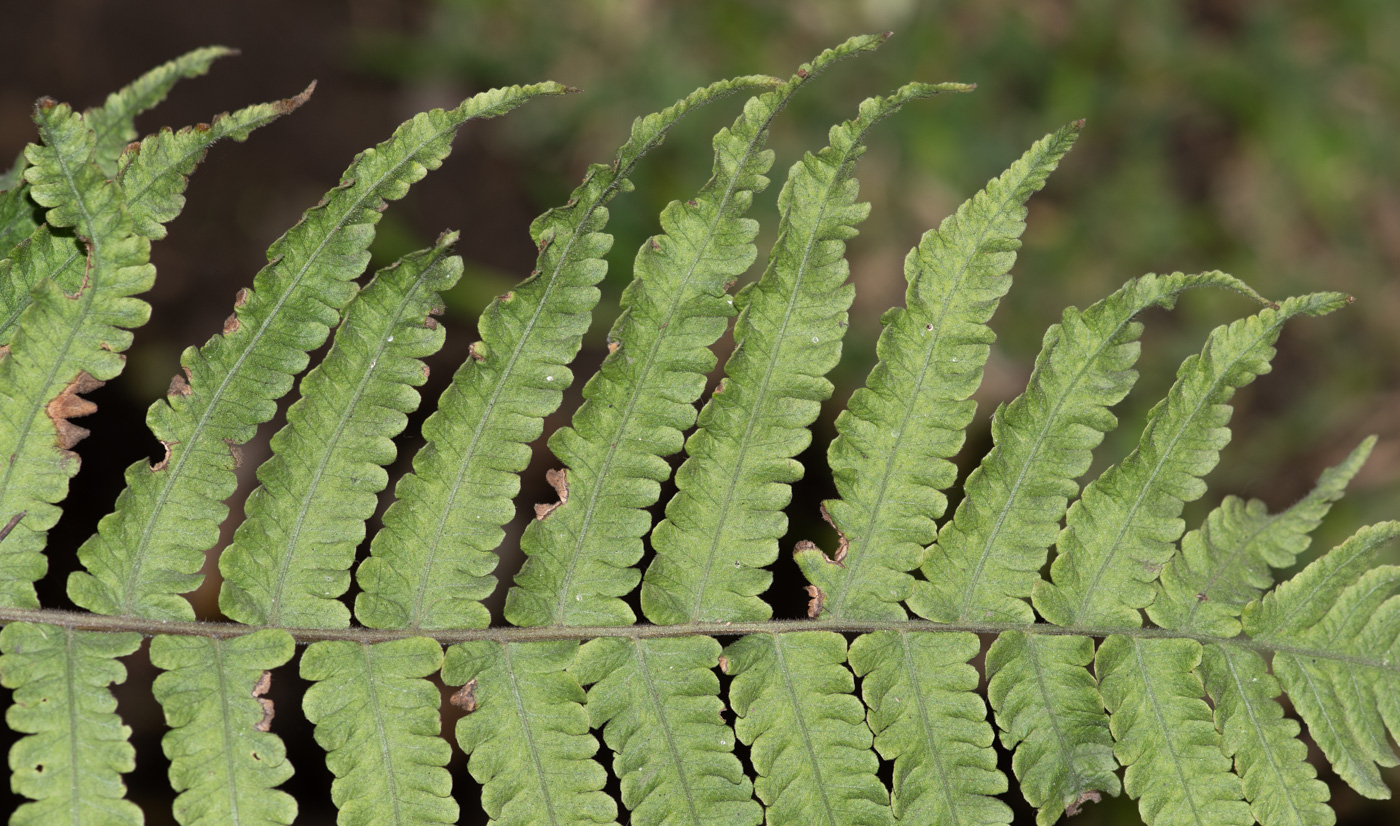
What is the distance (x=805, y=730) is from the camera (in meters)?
1.78

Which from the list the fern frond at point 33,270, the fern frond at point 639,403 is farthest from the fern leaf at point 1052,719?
the fern frond at point 33,270

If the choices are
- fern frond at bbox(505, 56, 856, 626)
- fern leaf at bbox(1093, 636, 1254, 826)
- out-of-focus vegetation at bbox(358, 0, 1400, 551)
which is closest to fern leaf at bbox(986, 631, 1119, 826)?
fern leaf at bbox(1093, 636, 1254, 826)

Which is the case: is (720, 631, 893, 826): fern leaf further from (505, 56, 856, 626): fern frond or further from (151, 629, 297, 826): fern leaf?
(151, 629, 297, 826): fern leaf

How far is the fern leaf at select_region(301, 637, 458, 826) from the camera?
1687mm

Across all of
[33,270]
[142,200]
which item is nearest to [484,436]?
[142,200]

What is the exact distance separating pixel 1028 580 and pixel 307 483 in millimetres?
1225

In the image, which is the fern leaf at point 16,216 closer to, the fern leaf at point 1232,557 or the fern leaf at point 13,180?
the fern leaf at point 13,180

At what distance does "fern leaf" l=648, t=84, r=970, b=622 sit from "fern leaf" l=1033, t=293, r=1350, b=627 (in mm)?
501

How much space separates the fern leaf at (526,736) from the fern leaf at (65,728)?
0.50 m

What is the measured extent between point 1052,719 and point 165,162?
1.70 m

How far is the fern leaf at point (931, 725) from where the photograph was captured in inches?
69.4

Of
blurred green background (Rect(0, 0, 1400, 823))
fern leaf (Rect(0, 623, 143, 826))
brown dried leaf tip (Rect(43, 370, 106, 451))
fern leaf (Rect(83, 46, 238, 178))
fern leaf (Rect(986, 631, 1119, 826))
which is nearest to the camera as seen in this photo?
fern leaf (Rect(0, 623, 143, 826))

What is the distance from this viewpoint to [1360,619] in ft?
6.12

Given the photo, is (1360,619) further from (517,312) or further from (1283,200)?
(1283,200)
